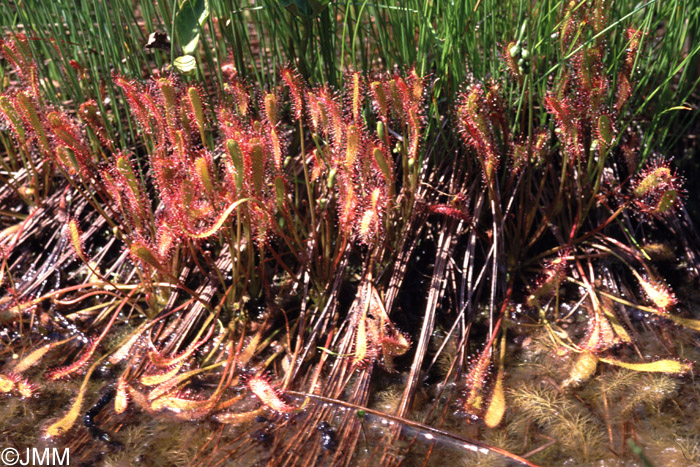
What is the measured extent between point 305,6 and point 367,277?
30.1 inches

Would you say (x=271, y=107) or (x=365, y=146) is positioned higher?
(x=271, y=107)

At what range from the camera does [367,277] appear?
1.79m

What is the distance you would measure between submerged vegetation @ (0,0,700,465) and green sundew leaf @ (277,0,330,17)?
16 millimetres

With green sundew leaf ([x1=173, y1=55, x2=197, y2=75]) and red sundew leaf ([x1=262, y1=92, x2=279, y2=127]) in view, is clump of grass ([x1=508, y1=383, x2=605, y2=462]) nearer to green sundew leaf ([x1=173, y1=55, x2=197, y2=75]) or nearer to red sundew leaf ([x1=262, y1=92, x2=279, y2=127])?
red sundew leaf ([x1=262, y1=92, x2=279, y2=127])

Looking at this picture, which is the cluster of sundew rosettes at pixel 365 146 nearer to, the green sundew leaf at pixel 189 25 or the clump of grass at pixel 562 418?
the green sundew leaf at pixel 189 25

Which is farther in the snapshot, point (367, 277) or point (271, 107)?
point (367, 277)

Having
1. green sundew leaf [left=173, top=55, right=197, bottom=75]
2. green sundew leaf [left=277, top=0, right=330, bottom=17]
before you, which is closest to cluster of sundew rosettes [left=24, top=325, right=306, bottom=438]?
green sundew leaf [left=173, top=55, right=197, bottom=75]

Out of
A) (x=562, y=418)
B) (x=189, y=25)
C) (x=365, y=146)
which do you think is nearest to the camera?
(x=562, y=418)

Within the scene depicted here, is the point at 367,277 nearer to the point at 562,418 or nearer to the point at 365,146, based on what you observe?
the point at 365,146

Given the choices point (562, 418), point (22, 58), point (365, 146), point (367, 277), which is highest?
point (22, 58)

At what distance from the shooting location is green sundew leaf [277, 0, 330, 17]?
164cm

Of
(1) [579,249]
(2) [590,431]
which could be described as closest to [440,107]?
(1) [579,249]

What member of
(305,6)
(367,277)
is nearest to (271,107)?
(305,6)

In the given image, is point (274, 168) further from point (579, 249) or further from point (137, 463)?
point (579, 249)
